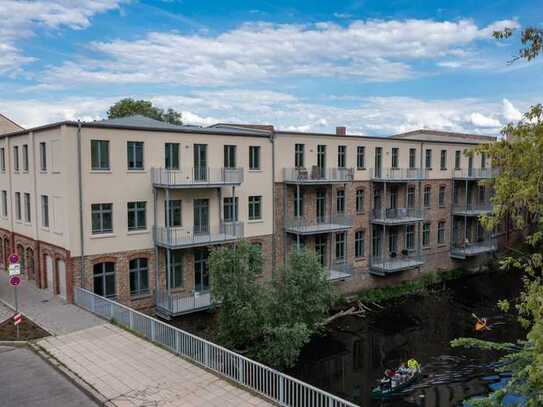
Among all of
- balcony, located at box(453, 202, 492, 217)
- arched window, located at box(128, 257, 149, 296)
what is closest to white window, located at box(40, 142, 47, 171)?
arched window, located at box(128, 257, 149, 296)

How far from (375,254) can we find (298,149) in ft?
30.2

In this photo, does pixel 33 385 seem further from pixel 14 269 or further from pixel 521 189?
pixel 521 189

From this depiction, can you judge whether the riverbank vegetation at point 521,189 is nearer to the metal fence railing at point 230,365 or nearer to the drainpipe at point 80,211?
the metal fence railing at point 230,365

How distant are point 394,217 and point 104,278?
18.2m

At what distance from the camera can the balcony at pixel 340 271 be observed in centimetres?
2693

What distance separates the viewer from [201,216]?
23328 mm

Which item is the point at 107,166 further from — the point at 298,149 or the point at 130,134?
the point at 298,149

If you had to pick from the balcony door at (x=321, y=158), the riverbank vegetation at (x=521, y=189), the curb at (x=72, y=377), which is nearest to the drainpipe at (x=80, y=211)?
the curb at (x=72, y=377)

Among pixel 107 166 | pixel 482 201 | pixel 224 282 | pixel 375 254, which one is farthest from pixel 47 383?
pixel 482 201

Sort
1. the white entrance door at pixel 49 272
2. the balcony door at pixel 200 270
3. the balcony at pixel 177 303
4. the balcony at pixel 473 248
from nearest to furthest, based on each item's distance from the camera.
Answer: the balcony at pixel 177 303, the white entrance door at pixel 49 272, the balcony door at pixel 200 270, the balcony at pixel 473 248

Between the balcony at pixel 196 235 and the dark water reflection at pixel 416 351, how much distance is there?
634cm

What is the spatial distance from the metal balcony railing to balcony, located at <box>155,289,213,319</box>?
1228 cm

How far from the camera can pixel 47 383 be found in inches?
500

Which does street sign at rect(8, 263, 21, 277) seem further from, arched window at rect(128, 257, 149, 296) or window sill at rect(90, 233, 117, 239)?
arched window at rect(128, 257, 149, 296)
